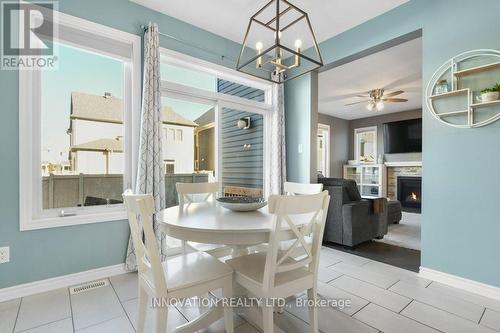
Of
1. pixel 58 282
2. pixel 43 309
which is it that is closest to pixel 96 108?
pixel 58 282

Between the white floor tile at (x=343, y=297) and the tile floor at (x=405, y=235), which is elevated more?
the tile floor at (x=405, y=235)

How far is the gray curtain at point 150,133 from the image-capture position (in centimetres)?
252

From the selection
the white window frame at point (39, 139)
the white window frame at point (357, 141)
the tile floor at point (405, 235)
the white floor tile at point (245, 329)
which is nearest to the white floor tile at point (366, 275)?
the tile floor at point (405, 235)

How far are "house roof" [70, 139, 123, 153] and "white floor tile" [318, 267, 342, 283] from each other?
8.05ft

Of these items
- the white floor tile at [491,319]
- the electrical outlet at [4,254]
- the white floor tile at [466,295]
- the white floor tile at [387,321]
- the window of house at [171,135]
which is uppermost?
the window of house at [171,135]

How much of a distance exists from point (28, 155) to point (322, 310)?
272 centimetres

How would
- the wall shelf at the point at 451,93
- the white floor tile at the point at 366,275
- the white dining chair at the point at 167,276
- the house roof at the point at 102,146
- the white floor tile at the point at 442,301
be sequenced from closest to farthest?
the white dining chair at the point at 167,276
the white floor tile at the point at 442,301
the wall shelf at the point at 451,93
the white floor tile at the point at 366,275
the house roof at the point at 102,146

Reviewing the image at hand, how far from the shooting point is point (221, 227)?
54.8 inches

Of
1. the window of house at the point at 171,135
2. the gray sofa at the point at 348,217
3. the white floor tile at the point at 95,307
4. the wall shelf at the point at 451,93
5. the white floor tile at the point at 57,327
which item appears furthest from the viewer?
the gray sofa at the point at 348,217

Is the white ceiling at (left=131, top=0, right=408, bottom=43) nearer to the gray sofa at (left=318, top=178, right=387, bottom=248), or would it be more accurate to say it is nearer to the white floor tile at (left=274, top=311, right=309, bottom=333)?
the gray sofa at (left=318, top=178, right=387, bottom=248)

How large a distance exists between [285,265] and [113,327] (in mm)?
1255

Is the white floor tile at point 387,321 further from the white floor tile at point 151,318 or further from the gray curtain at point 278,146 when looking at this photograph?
the gray curtain at point 278,146

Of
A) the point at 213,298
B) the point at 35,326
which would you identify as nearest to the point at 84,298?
the point at 35,326

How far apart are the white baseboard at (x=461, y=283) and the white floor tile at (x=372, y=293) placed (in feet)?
1.95
